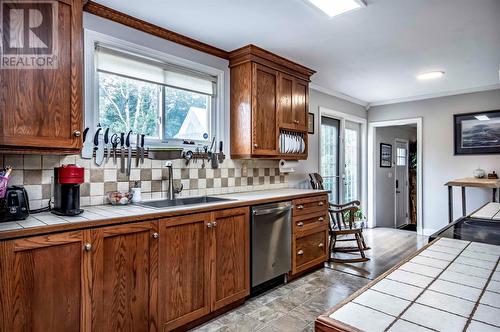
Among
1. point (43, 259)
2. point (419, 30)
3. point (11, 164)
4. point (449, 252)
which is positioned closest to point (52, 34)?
point (11, 164)

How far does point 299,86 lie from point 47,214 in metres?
2.89

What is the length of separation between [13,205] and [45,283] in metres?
0.48

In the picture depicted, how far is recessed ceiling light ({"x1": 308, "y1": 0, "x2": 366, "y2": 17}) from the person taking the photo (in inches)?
84.9

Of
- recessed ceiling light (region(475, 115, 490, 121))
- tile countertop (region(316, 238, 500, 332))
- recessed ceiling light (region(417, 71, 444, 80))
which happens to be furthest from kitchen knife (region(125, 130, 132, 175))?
recessed ceiling light (region(475, 115, 490, 121))

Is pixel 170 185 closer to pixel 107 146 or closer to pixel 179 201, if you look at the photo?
pixel 179 201

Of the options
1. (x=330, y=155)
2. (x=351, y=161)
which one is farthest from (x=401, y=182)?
(x=330, y=155)

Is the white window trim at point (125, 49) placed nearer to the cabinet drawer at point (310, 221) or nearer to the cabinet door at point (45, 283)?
the cabinet door at point (45, 283)

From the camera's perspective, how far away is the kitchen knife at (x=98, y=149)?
2.24 metres

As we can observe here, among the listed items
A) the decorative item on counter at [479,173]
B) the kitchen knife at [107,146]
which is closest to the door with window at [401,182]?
the decorative item on counter at [479,173]

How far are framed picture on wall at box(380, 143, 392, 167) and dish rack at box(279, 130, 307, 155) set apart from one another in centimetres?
295

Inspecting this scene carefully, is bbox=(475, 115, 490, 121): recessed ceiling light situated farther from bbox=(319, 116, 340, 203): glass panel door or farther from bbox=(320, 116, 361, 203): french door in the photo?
bbox=(319, 116, 340, 203): glass panel door

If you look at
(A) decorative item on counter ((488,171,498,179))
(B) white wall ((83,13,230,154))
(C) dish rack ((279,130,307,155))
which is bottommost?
(A) decorative item on counter ((488,171,498,179))

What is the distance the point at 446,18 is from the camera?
7.89ft

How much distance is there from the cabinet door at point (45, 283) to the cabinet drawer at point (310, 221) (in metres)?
1.97
